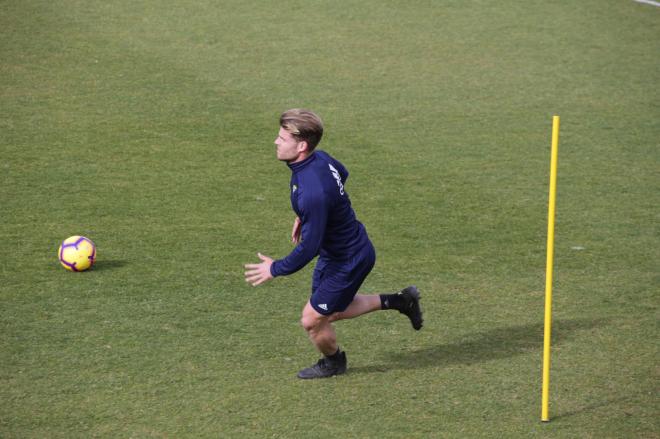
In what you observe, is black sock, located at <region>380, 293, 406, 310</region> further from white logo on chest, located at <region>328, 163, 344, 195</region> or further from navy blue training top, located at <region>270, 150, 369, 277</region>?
white logo on chest, located at <region>328, 163, 344, 195</region>

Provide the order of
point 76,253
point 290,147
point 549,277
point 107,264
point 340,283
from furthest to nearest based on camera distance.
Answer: point 107,264 → point 76,253 → point 340,283 → point 290,147 → point 549,277

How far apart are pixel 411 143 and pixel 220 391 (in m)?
6.65

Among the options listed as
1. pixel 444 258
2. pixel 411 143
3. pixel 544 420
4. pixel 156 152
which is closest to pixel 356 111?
pixel 411 143

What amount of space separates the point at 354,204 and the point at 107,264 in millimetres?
3051

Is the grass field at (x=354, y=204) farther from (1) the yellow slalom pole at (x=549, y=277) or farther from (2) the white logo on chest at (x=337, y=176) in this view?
(2) the white logo on chest at (x=337, y=176)

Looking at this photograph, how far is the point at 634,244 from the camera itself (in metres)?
10.1

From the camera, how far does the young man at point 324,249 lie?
6773 mm

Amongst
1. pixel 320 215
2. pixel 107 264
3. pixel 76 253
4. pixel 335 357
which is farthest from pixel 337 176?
pixel 107 264

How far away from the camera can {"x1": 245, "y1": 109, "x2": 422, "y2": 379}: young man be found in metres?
6.77

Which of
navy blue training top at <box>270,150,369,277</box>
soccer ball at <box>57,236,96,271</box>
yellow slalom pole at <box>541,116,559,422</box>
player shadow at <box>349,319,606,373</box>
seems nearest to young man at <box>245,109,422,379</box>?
navy blue training top at <box>270,150,369,277</box>

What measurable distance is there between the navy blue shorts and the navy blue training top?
60 mm

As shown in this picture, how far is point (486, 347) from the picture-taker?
795 cm

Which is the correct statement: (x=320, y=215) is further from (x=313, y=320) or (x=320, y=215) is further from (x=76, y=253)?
(x=76, y=253)

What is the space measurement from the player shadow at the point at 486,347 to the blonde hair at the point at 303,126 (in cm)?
191
